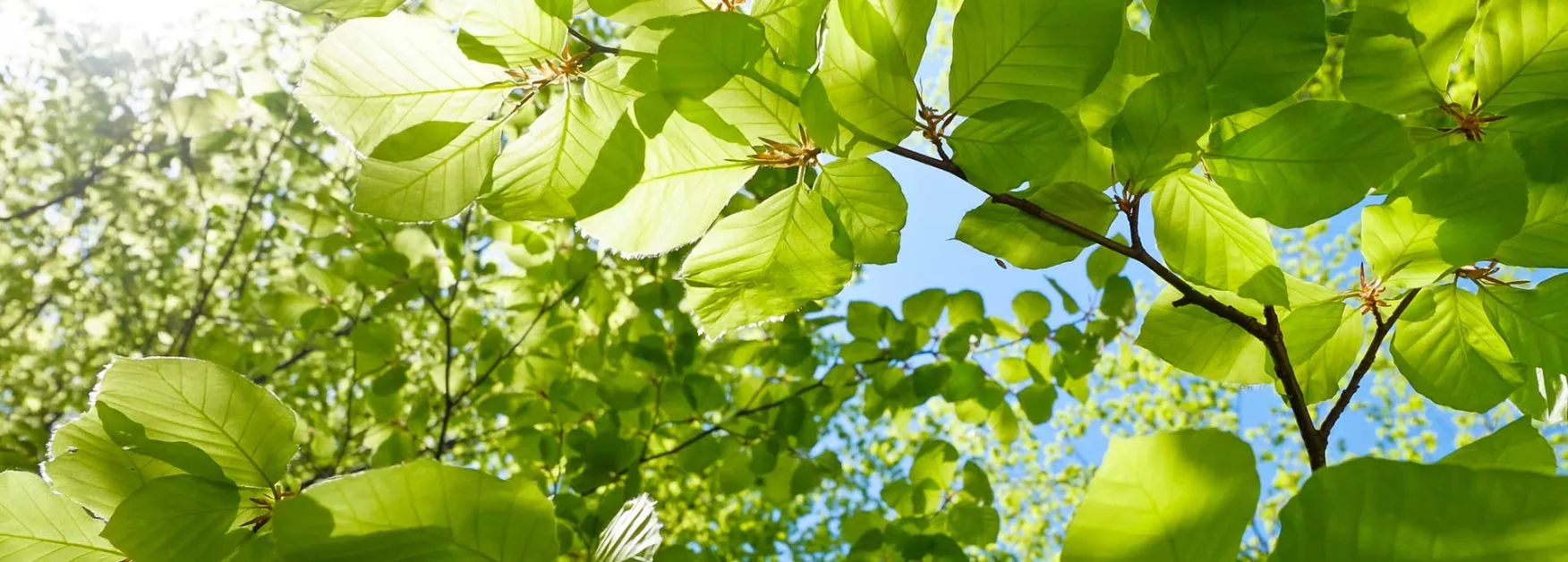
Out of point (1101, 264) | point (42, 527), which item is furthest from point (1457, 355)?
point (42, 527)

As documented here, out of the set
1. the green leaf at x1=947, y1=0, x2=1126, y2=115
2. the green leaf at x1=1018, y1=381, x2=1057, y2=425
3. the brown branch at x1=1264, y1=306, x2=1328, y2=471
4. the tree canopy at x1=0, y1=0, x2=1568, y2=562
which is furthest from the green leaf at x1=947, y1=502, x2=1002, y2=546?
the green leaf at x1=947, y1=0, x2=1126, y2=115

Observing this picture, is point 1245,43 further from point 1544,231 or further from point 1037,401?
point 1037,401

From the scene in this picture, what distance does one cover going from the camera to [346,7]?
0.47 meters

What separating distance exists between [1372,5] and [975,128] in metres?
0.28

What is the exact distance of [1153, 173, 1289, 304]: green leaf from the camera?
1.69 ft

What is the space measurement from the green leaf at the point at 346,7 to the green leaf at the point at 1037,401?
1476 mm

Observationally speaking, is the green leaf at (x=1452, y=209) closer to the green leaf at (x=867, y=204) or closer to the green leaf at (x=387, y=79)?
the green leaf at (x=867, y=204)

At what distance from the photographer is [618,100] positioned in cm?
52

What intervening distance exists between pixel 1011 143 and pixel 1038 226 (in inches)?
3.7

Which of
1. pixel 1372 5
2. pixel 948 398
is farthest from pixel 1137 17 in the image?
pixel 1372 5

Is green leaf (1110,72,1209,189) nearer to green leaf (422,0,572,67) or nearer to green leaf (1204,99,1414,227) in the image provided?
green leaf (1204,99,1414,227)

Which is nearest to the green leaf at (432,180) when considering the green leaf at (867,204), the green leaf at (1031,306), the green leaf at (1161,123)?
the green leaf at (867,204)

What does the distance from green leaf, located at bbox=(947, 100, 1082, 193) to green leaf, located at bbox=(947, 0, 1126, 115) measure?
14 mm

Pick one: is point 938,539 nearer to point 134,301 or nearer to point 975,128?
point 975,128
